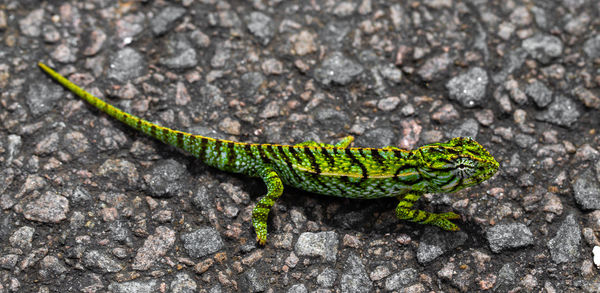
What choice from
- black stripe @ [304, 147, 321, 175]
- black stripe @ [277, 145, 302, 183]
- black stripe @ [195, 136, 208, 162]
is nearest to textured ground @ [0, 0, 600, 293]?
black stripe @ [195, 136, 208, 162]

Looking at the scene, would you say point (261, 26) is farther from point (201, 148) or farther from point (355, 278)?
point (355, 278)

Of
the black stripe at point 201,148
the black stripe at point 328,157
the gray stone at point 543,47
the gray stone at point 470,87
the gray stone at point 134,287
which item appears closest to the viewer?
the gray stone at point 134,287

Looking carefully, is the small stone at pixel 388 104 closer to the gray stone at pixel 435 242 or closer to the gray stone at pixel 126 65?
the gray stone at pixel 435 242

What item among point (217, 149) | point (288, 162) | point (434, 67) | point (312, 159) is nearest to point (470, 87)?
point (434, 67)

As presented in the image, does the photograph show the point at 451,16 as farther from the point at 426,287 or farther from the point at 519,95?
the point at 426,287

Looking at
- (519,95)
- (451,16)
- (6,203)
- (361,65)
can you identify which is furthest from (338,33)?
(6,203)

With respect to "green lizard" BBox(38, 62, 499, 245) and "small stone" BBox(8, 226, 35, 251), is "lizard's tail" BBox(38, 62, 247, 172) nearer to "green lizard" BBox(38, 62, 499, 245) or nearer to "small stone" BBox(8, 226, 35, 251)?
"green lizard" BBox(38, 62, 499, 245)

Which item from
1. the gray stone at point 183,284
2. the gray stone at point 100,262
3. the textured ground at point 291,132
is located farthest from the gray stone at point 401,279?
the gray stone at point 100,262
